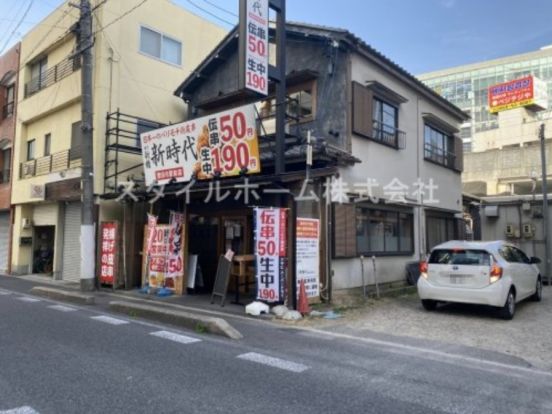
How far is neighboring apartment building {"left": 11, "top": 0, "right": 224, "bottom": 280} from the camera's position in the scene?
15.2 meters

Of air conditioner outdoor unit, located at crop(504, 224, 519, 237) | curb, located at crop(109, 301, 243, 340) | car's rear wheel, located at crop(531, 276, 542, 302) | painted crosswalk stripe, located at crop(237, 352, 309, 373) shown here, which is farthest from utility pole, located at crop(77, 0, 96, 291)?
air conditioner outdoor unit, located at crop(504, 224, 519, 237)

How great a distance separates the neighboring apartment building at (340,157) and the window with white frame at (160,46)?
2.02 metres

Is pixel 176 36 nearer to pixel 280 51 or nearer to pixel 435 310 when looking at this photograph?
pixel 280 51

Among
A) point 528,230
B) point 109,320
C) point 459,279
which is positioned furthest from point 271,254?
point 528,230

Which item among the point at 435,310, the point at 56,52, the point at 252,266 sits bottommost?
the point at 435,310

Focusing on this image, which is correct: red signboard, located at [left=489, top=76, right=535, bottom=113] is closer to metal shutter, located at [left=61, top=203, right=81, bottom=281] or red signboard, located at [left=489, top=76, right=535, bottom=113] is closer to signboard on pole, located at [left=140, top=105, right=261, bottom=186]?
signboard on pole, located at [left=140, top=105, right=261, bottom=186]

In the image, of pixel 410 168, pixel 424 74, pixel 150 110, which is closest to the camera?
pixel 410 168

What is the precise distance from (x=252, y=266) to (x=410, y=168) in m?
6.34

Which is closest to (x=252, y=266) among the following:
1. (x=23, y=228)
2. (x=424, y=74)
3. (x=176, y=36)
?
(x=176, y=36)

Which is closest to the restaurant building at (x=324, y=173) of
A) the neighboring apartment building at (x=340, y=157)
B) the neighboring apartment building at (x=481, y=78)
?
the neighboring apartment building at (x=340, y=157)

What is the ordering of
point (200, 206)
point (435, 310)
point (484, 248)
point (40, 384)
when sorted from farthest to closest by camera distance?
point (200, 206) < point (435, 310) < point (484, 248) < point (40, 384)

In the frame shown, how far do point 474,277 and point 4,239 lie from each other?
20901 mm

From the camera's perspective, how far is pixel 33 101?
18.7 metres

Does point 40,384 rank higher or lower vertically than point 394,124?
lower
